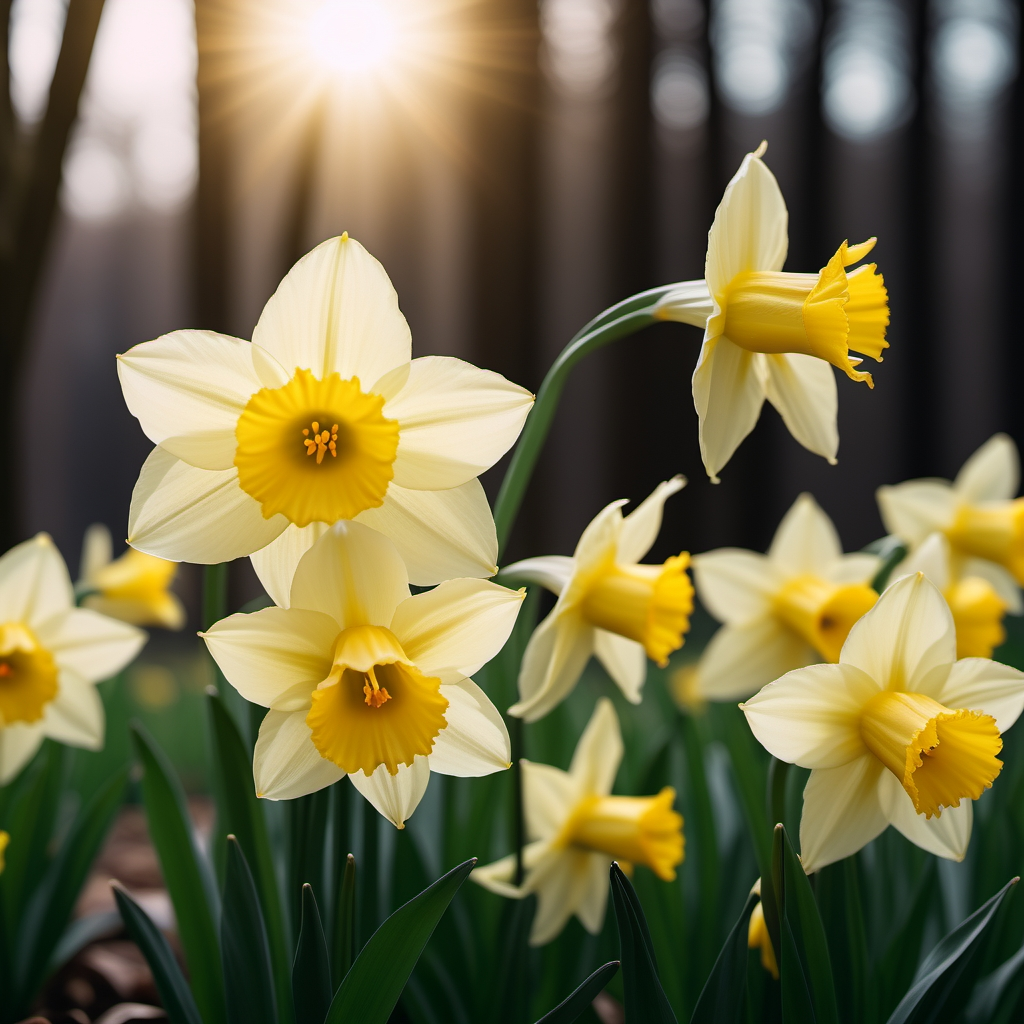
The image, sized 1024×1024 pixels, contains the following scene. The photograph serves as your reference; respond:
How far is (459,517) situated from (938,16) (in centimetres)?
647

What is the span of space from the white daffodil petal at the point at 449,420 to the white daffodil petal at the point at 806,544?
2.24ft

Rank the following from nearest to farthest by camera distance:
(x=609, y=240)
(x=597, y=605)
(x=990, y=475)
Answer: (x=597, y=605) < (x=990, y=475) < (x=609, y=240)

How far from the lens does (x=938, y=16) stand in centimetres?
552

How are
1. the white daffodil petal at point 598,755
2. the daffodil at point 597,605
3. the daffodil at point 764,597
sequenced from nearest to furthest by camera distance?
the daffodil at point 597,605 → the white daffodil petal at point 598,755 → the daffodil at point 764,597

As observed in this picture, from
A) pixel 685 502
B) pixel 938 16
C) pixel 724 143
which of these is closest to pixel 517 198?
pixel 724 143

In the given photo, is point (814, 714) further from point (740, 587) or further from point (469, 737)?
point (740, 587)

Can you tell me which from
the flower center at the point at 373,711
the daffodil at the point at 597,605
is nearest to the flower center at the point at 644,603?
the daffodil at the point at 597,605

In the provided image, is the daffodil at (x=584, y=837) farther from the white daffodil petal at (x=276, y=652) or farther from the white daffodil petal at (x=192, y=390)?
the white daffodil petal at (x=192, y=390)

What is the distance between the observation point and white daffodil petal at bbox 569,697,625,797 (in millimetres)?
1104

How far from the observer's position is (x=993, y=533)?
4.33 ft

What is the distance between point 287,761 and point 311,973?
0.20 metres

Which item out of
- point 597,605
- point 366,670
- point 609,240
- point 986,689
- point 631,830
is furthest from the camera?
point 609,240

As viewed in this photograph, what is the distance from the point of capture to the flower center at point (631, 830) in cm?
→ 101

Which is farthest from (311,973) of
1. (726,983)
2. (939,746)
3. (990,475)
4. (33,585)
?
(990,475)
